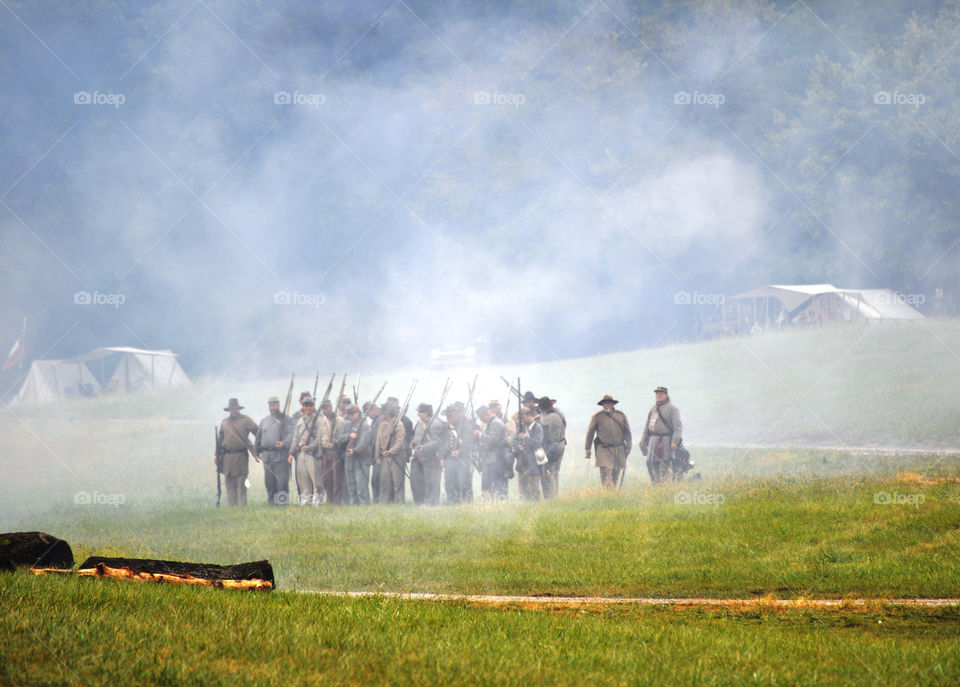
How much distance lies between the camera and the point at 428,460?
21.6 metres

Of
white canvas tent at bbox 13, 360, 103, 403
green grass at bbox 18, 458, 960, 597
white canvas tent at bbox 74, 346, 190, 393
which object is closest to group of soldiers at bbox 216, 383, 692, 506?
green grass at bbox 18, 458, 960, 597

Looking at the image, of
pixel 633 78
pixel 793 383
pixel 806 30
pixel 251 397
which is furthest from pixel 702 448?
pixel 806 30

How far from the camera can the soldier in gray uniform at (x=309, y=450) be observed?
71.5 ft

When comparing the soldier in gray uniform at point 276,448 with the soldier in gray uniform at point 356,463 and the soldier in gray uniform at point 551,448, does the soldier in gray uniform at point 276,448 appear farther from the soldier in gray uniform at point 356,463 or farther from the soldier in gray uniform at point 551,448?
the soldier in gray uniform at point 551,448

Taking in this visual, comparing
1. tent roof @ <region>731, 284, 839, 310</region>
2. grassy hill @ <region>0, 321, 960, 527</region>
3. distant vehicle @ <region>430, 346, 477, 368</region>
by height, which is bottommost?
grassy hill @ <region>0, 321, 960, 527</region>

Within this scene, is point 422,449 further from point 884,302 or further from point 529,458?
point 884,302

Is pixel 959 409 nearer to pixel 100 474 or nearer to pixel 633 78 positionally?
pixel 100 474

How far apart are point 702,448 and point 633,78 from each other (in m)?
31.6

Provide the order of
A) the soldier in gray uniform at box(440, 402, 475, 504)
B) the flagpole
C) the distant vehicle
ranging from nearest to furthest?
the soldier in gray uniform at box(440, 402, 475, 504) < the distant vehicle < the flagpole

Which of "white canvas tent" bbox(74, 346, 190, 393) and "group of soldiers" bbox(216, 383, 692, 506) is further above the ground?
"white canvas tent" bbox(74, 346, 190, 393)

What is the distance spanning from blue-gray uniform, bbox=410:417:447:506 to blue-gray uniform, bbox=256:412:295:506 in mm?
2733

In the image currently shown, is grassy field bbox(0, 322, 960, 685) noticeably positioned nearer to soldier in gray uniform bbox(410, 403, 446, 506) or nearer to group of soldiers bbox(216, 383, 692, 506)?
group of soldiers bbox(216, 383, 692, 506)

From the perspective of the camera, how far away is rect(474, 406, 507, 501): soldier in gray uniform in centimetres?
2086

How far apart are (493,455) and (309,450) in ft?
12.9
